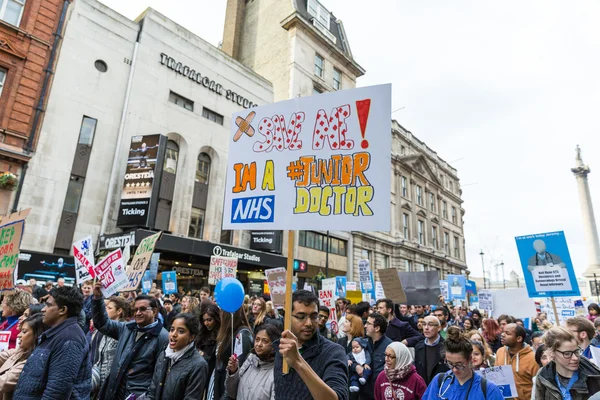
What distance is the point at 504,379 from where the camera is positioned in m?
3.74

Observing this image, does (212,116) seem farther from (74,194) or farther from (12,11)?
(12,11)

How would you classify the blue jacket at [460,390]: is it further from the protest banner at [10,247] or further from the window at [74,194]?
the window at [74,194]

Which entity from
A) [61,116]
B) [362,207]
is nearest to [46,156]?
[61,116]

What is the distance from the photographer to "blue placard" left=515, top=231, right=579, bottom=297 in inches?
248

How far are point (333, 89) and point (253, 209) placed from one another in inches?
1169

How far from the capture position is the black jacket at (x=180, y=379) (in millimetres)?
3336

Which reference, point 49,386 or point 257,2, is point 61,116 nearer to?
point 49,386

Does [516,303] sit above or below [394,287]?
below

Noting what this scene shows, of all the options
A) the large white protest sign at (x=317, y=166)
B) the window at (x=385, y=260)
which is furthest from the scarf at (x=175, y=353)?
the window at (x=385, y=260)

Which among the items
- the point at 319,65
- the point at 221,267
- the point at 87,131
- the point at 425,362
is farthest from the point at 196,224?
the point at 319,65

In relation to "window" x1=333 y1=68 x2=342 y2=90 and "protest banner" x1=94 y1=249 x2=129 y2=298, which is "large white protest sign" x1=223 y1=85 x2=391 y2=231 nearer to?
"protest banner" x1=94 y1=249 x2=129 y2=298

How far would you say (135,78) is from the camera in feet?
63.8

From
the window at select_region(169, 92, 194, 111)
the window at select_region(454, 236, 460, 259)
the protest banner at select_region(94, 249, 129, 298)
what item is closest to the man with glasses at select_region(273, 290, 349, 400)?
the protest banner at select_region(94, 249, 129, 298)

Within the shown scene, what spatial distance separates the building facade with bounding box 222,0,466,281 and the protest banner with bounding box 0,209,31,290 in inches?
759
